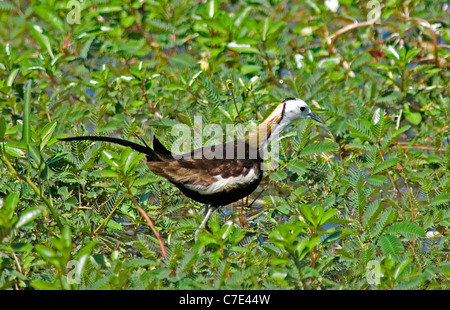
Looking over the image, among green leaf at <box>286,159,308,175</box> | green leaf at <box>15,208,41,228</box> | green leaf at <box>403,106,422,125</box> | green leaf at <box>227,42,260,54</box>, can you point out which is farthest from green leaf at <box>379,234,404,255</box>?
green leaf at <box>227,42,260,54</box>

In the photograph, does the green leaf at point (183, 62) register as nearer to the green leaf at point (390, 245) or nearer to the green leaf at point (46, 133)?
the green leaf at point (46, 133)

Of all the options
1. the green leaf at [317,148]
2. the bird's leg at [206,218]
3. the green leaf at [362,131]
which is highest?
the green leaf at [362,131]

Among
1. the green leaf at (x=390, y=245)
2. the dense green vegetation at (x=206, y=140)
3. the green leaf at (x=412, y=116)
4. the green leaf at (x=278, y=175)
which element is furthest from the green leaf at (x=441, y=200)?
the green leaf at (x=412, y=116)

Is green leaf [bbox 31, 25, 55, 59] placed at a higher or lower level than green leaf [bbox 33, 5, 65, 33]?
lower

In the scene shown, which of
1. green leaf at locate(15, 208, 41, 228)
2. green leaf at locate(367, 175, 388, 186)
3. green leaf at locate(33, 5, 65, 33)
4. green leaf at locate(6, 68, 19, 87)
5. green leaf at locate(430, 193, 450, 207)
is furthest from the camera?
green leaf at locate(33, 5, 65, 33)

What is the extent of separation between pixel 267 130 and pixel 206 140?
438 millimetres

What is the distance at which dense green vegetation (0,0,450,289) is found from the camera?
135 inches

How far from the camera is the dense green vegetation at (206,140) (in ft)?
11.2

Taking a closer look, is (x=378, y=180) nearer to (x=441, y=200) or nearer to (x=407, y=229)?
(x=441, y=200)

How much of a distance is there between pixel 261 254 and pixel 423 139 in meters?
2.13

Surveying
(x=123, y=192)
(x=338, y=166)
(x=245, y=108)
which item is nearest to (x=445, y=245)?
(x=338, y=166)

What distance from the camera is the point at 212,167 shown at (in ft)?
13.6

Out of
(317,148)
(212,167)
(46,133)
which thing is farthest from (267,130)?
(46,133)

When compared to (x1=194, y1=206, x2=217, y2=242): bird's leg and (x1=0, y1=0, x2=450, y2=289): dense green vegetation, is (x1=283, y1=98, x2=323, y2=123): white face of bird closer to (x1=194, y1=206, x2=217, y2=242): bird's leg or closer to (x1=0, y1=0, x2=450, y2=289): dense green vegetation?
(x1=0, y1=0, x2=450, y2=289): dense green vegetation
